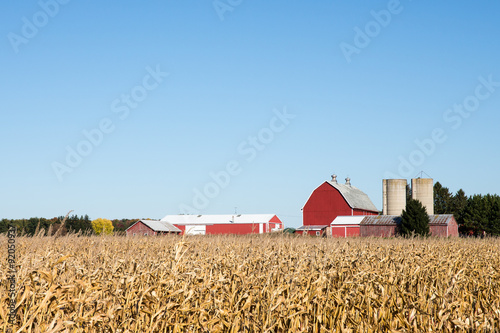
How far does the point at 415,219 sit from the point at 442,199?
86.9ft

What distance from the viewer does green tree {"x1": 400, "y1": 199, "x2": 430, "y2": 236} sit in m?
45.3

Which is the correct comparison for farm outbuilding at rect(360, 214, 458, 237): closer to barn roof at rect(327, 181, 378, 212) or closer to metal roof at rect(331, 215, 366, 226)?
metal roof at rect(331, 215, 366, 226)

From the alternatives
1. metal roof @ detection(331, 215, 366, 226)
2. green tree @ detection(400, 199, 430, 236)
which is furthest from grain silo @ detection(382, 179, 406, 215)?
green tree @ detection(400, 199, 430, 236)

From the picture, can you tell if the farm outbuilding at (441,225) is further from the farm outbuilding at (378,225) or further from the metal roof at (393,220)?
the farm outbuilding at (378,225)

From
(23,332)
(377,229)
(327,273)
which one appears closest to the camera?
(23,332)

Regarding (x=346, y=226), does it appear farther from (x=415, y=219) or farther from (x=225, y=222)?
(x=225, y=222)

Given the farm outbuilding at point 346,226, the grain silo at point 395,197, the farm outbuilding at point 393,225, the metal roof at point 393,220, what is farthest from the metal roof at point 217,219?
the farm outbuilding at point 393,225

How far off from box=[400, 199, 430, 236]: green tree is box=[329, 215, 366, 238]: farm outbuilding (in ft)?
20.7

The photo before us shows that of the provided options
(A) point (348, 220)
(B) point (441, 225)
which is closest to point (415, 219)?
(B) point (441, 225)

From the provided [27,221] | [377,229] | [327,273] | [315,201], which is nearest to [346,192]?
[315,201]

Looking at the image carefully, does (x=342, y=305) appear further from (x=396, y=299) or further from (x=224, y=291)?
(x=224, y=291)

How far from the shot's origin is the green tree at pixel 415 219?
4532 centimetres

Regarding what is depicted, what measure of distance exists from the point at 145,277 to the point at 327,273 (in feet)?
6.36

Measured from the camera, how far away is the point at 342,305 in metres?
4.62
